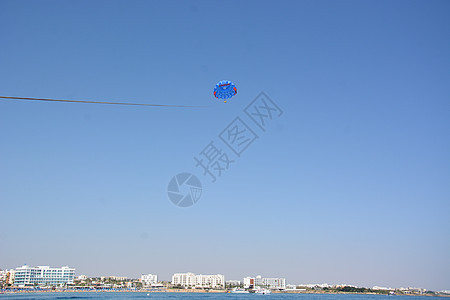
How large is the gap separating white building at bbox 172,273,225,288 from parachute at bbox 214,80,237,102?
130m

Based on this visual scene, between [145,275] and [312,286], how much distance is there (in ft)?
259

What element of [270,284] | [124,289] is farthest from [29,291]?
[270,284]

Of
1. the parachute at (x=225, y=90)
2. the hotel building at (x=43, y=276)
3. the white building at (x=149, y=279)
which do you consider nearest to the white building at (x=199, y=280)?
the white building at (x=149, y=279)

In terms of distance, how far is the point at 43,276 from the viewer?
323 feet

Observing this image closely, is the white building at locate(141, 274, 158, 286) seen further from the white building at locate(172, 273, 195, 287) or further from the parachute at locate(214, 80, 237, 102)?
the parachute at locate(214, 80, 237, 102)

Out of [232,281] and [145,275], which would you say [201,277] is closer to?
[145,275]

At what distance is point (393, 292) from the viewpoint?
161500 mm

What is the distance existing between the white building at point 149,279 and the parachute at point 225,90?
140 meters

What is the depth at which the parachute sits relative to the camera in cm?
1920

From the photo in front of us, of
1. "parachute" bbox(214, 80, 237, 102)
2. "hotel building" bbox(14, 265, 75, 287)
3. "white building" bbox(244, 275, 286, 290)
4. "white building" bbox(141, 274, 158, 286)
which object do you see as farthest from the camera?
"white building" bbox(141, 274, 158, 286)

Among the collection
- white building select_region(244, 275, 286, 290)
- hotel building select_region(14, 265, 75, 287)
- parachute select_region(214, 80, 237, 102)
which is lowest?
white building select_region(244, 275, 286, 290)

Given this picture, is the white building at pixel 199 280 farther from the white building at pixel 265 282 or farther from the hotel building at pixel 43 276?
the hotel building at pixel 43 276

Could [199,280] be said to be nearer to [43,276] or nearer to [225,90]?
[43,276]

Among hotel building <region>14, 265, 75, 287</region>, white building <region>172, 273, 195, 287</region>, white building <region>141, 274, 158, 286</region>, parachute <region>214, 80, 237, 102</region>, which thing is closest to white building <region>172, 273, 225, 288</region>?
white building <region>172, 273, 195, 287</region>
